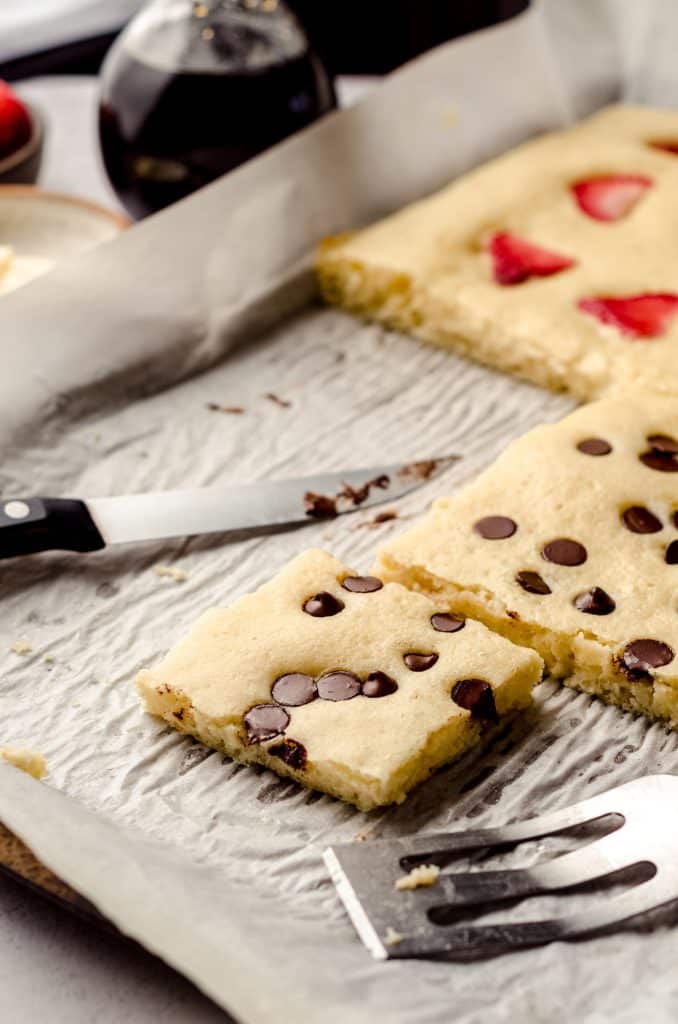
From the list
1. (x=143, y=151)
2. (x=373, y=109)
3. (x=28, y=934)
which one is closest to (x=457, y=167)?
(x=373, y=109)

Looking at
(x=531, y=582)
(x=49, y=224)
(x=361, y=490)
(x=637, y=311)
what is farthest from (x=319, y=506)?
(x=49, y=224)

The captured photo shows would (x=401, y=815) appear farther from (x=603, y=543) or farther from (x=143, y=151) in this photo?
(x=143, y=151)

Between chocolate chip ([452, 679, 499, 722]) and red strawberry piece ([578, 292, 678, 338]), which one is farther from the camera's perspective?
red strawberry piece ([578, 292, 678, 338])

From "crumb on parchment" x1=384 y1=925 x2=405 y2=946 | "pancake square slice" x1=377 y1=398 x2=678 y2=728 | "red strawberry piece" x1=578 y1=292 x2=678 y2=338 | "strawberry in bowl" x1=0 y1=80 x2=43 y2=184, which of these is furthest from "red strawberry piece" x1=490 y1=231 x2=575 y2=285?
"crumb on parchment" x1=384 y1=925 x2=405 y2=946

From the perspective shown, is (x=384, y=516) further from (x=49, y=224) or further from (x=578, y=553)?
(x=49, y=224)

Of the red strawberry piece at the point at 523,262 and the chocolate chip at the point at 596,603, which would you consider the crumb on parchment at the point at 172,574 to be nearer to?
the chocolate chip at the point at 596,603

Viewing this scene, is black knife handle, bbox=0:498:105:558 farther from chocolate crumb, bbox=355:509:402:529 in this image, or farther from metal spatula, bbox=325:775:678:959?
metal spatula, bbox=325:775:678:959
